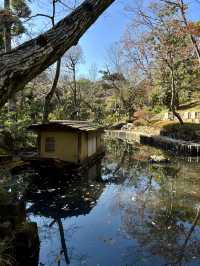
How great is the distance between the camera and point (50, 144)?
15742mm

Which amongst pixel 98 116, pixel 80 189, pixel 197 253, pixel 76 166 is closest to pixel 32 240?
pixel 197 253

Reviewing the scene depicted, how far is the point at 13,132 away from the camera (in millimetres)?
18109

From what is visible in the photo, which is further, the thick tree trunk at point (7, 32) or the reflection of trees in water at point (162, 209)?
the thick tree trunk at point (7, 32)

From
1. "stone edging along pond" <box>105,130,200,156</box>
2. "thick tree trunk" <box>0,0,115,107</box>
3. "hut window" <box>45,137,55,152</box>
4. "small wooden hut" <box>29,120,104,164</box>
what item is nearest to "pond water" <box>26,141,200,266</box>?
"small wooden hut" <box>29,120,104,164</box>

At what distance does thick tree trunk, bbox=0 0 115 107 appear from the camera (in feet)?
7.77

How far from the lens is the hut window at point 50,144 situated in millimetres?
15719

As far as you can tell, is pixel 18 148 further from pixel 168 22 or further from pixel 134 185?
pixel 168 22

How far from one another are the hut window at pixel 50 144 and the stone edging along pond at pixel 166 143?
408 inches

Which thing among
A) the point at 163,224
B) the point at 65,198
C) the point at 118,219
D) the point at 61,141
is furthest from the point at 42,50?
the point at 61,141

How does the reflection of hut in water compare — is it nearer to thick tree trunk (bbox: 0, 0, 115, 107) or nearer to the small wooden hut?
the small wooden hut

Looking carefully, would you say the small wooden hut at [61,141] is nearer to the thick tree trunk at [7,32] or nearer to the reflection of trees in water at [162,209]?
the reflection of trees in water at [162,209]

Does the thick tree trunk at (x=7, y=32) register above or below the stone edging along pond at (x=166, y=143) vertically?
above

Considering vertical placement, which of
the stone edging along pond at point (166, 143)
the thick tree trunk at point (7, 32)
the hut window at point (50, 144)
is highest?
the thick tree trunk at point (7, 32)

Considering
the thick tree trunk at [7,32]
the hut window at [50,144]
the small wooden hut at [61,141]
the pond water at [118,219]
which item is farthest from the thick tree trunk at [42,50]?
the thick tree trunk at [7,32]
